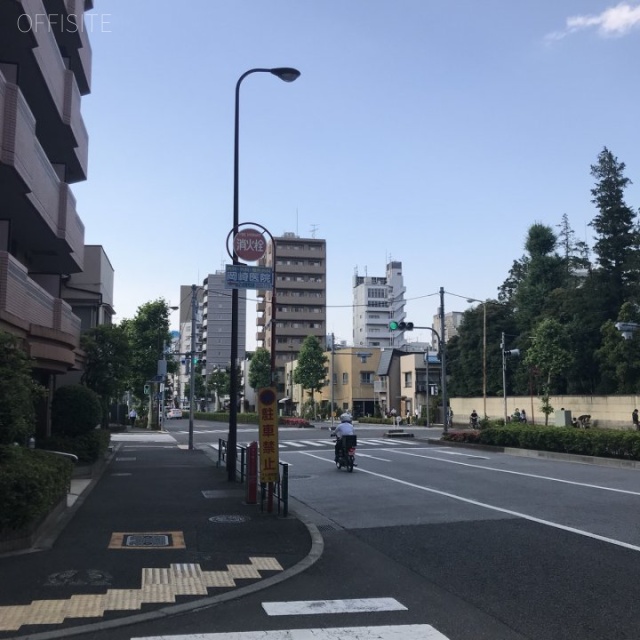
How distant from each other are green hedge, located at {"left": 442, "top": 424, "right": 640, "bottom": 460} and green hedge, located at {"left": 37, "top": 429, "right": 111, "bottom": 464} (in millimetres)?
16663

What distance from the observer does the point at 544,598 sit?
686cm

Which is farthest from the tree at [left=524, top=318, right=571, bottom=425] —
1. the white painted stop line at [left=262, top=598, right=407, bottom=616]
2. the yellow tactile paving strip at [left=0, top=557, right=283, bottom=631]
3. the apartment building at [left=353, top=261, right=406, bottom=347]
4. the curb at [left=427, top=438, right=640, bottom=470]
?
the apartment building at [left=353, top=261, right=406, bottom=347]

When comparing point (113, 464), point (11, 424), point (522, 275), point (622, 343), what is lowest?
point (113, 464)

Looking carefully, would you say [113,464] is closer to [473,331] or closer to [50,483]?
[50,483]

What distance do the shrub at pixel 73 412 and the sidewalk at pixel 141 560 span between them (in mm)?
4716

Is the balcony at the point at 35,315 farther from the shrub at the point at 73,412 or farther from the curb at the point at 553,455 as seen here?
the curb at the point at 553,455

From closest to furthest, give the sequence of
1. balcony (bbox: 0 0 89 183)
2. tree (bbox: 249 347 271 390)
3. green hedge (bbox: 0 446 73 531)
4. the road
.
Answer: the road, green hedge (bbox: 0 446 73 531), balcony (bbox: 0 0 89 183), tree (bbox: 249 347 271 390)

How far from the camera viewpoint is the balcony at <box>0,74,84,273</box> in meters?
12.7

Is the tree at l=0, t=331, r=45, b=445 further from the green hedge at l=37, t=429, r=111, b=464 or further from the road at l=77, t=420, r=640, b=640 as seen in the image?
the green hedge at l=37, t=429, r=111, b=464

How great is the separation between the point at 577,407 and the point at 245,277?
37.6 m

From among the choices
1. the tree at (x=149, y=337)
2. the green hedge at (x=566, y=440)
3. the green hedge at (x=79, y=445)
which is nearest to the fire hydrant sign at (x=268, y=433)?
the green hedge at (x=79, y=445)

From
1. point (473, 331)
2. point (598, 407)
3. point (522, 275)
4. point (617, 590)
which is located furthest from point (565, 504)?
point (522, 275)

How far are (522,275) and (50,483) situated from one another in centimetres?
7423

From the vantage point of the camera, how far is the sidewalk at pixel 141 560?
6.35m
